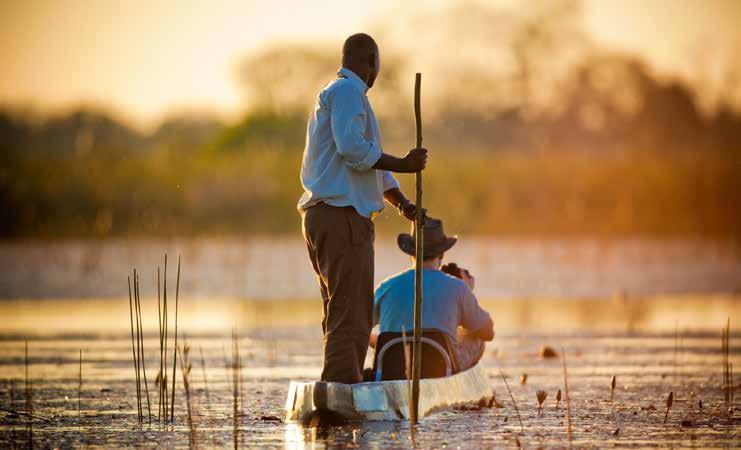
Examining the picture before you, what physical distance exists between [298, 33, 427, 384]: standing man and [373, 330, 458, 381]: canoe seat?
1.41 ft

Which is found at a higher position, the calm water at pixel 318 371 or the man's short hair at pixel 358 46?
the man's short hair at pixel 358 46

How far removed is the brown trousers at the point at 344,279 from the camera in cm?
865

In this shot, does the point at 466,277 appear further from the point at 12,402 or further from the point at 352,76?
the point at 12,402

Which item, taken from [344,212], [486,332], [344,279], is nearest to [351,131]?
[344,212]

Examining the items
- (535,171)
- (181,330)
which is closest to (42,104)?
(535,171)

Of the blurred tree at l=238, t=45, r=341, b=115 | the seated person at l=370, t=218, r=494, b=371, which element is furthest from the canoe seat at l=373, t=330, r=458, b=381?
the blurred tree at l=238, t=45, r=341, b=115

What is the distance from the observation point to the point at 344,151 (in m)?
8.42

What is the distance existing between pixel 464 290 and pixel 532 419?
94cm

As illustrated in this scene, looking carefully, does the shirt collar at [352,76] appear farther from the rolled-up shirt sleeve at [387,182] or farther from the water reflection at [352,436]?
the water reflection at [352,436]

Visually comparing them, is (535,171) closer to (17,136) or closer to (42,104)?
(17,136)

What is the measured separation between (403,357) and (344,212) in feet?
3.47

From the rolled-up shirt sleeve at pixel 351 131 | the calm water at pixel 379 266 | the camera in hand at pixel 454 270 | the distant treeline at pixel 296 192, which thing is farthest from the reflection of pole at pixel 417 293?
the distant treeline at pixel 296 192

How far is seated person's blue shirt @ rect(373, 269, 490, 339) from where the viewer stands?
918 centimetres

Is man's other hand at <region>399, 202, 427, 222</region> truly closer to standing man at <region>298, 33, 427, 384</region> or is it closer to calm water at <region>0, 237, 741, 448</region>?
standing man at <region>298, 33, 427, 384</region>
